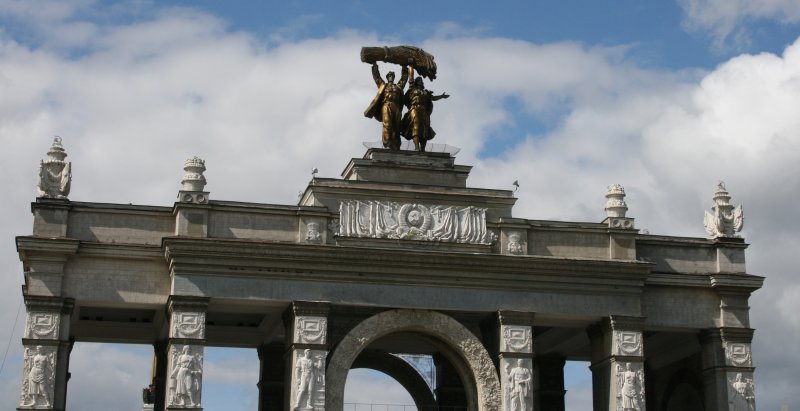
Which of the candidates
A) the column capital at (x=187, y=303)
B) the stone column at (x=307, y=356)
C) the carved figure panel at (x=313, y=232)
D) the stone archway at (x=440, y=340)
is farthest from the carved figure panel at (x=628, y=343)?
the column capital at (x=187, y=303)

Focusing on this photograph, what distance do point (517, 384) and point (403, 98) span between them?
9116 millimetres

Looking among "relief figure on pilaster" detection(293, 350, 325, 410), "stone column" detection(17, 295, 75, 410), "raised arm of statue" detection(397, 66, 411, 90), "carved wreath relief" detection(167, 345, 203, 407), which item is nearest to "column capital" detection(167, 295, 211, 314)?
"carved wreath relief" detection(167, 345, 203, 407)

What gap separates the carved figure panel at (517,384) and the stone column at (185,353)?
26.0 ft

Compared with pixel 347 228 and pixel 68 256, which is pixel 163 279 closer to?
pixel 68 256

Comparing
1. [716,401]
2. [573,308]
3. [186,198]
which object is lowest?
[716,401]

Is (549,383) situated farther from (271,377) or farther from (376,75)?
(376,75)

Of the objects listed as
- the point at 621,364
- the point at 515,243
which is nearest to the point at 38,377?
the point at 515,243

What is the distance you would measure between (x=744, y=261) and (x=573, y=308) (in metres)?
5.62

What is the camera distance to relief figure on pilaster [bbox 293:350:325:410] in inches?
1344

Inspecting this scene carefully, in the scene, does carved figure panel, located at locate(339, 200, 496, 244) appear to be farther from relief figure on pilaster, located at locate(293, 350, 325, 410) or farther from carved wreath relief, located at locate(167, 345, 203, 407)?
carved wreath relief, located at locate(167, 345, 203, 407)

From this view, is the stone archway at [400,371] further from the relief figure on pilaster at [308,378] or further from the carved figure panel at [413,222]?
the relief figure on pilaster at [308,378]

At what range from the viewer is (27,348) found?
33594 millimetres

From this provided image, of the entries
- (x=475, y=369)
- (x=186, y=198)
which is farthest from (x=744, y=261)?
(x=186, y=198)

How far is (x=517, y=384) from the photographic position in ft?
116
